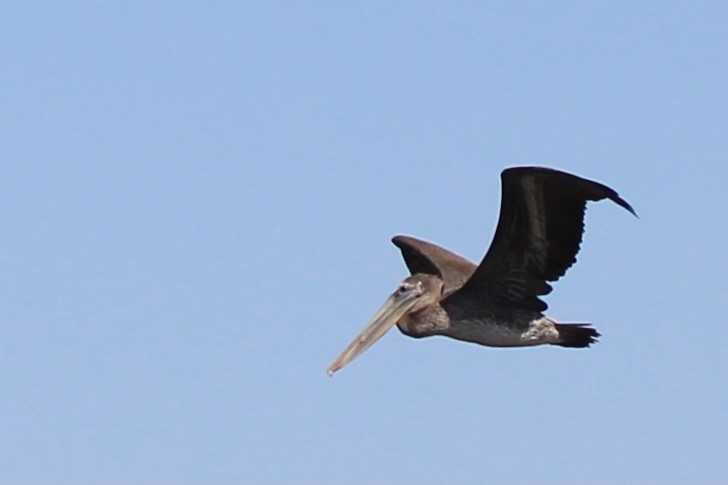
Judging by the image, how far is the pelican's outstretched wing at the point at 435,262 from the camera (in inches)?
780

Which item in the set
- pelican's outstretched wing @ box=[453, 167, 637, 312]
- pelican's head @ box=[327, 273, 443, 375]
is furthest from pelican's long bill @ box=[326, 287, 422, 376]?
pelican's outstretched wing @ box=[453, 167, 637, 312]

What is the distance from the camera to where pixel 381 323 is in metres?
19.1

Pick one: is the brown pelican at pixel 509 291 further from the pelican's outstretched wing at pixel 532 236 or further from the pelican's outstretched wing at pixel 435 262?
the pelican's outstretched wing at pixel 435 262

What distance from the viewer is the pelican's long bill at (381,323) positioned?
1895cm

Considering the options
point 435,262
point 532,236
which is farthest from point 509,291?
point 435,262

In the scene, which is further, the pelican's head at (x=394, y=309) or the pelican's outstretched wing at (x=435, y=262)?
the pelican's outstretched wing at (x=435, y=262)

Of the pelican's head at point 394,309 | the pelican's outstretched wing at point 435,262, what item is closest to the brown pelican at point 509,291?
the pelican's head at point 394,309

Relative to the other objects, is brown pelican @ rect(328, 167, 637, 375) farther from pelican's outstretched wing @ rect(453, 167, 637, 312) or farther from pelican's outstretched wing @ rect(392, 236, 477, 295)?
pelican's outstretched wing @ rect(392, 236, 477, 295)

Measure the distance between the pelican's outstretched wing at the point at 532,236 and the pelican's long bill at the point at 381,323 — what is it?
427 mm

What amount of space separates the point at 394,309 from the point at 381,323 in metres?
0.15

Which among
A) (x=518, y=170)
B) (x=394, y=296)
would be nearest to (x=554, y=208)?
(x=518, y=170)

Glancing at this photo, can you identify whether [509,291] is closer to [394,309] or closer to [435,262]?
[394,309]

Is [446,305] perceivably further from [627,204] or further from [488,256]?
[627,204]

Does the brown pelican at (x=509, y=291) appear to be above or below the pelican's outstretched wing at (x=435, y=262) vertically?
below
